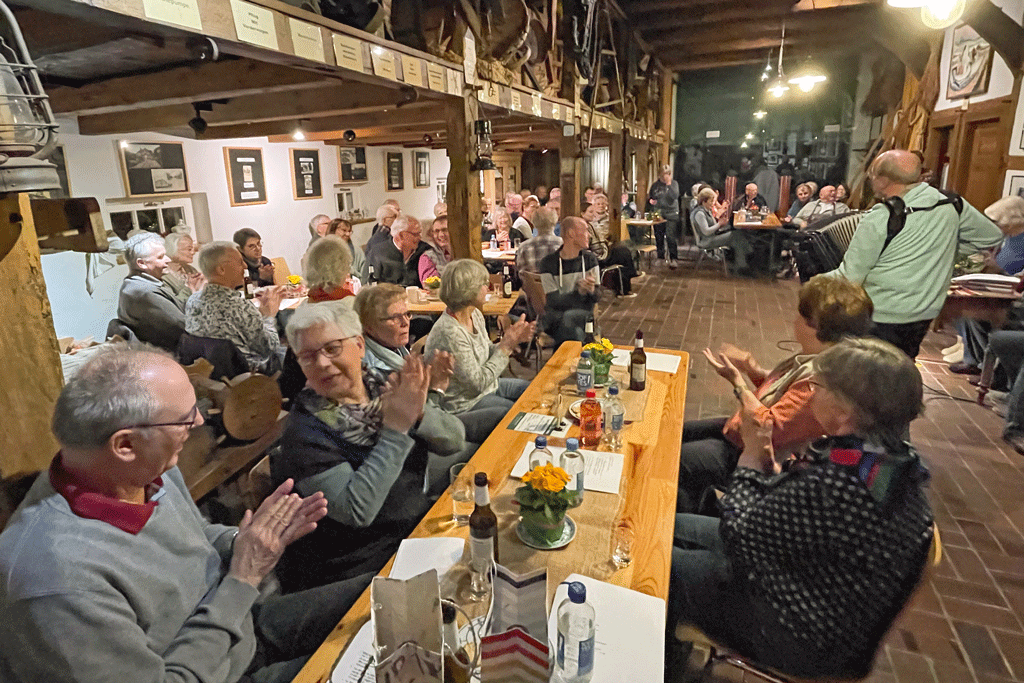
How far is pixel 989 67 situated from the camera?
602 centimetres

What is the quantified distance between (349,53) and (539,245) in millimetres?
2530

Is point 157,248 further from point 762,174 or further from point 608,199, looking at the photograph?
point 762,174

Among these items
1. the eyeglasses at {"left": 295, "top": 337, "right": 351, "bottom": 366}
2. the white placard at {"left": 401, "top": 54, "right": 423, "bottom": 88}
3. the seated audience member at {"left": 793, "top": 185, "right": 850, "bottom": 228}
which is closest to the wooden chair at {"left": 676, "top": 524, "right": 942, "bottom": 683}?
the eyeglasses at {"left": 295, "top": 337, "right": 351, "bottom": 366}

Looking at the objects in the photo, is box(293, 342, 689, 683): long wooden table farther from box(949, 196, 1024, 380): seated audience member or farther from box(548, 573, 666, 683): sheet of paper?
box(949, 196, 1024, 380): seated audience member

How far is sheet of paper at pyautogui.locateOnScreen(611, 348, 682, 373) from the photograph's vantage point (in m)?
3.05

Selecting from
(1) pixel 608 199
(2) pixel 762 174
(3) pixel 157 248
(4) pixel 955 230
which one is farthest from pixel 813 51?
(3) pixel 157 248

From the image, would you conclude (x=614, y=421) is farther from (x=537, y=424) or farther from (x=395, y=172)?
(x=395, y=172)

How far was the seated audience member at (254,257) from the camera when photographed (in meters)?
5.32

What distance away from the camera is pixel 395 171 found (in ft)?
32.8

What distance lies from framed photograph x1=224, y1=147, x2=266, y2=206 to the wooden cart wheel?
4.41 meters

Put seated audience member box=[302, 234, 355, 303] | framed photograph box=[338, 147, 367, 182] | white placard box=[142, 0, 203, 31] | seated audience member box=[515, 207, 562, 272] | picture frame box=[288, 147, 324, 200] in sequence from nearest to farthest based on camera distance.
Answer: white placard box=[142, 0, 203, 31] → seated audience member box=[302, 234, 355, 303] → seated audience member box=[515, 207, 562, 272] → picture frame box=[288, 147, 324, 200] → framed photograph box=[338, 147, 367, 182]

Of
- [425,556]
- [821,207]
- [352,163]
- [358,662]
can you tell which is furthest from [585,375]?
[821,207]

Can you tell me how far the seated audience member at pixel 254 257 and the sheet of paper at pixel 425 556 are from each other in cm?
441

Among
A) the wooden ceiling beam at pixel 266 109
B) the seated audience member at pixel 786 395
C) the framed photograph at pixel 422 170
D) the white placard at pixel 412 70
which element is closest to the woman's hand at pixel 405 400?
the seated audience member at pixel 786 395
